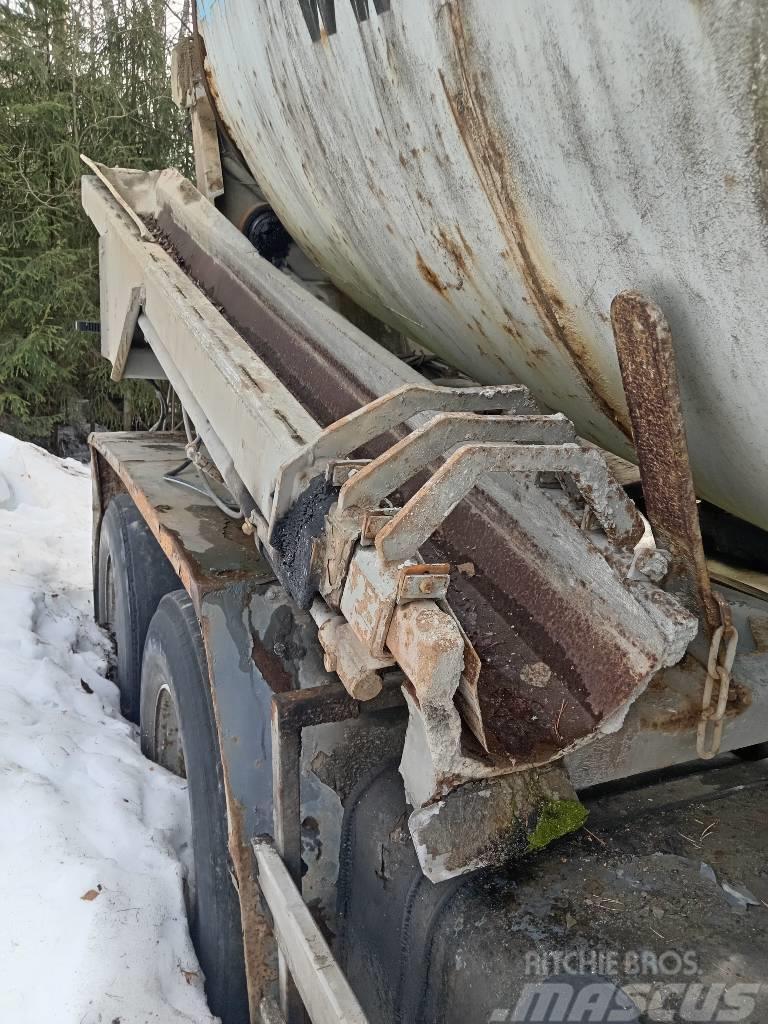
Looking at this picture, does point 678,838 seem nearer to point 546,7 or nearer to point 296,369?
point 546,7

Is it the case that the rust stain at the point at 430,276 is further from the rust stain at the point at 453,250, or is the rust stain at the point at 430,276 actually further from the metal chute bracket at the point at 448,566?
the metal chute bracket at the point at 448,566

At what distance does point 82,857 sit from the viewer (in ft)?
6.86

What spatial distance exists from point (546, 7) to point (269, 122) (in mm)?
1577

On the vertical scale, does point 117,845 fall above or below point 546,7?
below

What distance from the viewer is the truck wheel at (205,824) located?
1.83 m

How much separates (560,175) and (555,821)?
99cm

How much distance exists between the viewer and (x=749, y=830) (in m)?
1.34

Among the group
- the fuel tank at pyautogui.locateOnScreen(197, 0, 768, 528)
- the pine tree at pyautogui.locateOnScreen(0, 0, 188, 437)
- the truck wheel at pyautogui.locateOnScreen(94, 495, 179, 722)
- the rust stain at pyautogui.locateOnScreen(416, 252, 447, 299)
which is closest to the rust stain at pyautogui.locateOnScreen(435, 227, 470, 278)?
the fuel tank at pyautogui.locateOnScreen(197, 0, 768, 528)

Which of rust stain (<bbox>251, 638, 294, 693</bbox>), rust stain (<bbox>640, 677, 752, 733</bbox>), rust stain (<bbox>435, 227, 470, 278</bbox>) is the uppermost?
rust stain (<bbox>435, 227, 470, 278</bbox>)

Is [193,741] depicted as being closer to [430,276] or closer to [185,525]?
[185,525]

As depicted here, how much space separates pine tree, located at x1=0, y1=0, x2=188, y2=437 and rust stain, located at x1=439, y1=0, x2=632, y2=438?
7743 mm

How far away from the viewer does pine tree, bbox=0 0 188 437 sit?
8352mm

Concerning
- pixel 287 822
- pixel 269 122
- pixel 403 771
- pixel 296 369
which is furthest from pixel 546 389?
pixel 269 122

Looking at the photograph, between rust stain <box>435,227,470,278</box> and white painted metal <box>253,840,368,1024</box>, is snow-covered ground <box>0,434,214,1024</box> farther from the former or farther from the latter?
rust stain <box>435,227,470,278</box>
